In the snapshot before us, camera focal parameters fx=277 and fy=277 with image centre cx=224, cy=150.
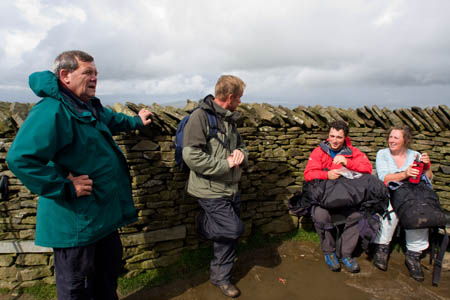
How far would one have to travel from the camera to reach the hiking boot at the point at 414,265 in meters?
4.00

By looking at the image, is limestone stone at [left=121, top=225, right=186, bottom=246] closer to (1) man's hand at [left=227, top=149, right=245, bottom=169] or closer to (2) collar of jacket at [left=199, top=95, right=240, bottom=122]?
(1) man's hand at [left=227, top=149, right=245, bottom=169]

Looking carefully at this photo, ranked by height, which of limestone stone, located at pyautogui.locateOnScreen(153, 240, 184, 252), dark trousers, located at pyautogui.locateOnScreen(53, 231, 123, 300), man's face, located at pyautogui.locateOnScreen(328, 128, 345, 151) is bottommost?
limestone stone, located at pyautogui.locateOnScreen(153, 240, 184, 252)

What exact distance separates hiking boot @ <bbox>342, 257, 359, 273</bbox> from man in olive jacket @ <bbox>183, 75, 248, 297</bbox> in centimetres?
Result: 178

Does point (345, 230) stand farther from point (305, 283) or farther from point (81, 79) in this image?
point (81, 79)

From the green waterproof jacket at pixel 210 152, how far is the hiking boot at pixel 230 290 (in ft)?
4.07

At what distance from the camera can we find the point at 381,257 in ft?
13.9

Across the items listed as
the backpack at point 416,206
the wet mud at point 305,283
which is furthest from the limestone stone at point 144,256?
the backpack at point 416,206

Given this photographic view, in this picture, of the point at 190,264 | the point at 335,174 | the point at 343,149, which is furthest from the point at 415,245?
the point at 190,264

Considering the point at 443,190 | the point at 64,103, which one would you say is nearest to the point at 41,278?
the point at 64,103

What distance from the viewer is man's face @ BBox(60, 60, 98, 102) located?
245 cm

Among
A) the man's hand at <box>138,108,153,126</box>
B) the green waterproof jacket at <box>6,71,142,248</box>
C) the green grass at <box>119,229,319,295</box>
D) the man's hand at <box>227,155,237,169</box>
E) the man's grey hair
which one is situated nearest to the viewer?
the green waterproof jacket at <box>6,71,142,248</box>

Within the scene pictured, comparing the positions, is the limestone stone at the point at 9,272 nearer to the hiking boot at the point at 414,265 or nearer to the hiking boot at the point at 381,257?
the hiking boot at the point at 381,257

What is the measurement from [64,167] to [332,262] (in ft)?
12.6

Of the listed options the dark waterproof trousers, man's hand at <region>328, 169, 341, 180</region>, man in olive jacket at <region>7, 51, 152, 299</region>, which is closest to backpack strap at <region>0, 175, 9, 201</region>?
man in olive jacket at <region>7, 51, 152, 299</region>
